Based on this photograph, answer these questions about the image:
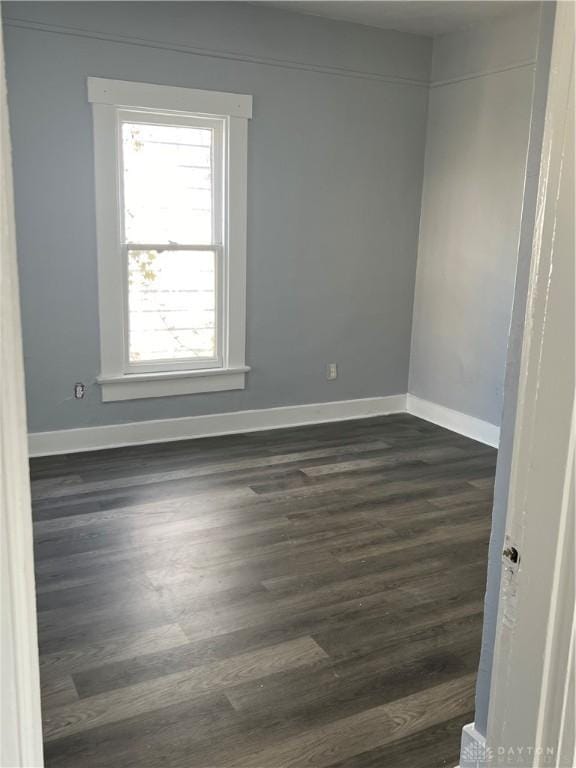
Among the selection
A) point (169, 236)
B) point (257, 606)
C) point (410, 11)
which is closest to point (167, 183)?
point (169, 236)

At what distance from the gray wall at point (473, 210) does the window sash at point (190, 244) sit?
1.62 m

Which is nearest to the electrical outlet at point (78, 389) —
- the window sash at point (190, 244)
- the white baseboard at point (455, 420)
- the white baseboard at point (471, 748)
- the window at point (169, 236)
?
the window at point (169, 236)

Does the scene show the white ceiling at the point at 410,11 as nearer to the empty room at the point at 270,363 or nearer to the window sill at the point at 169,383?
the empty room at the point at 270,363

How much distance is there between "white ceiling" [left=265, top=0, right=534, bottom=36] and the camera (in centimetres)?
416

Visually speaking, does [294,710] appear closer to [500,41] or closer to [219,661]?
[219,661]

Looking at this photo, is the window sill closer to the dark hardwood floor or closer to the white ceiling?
the dark hardwood floor

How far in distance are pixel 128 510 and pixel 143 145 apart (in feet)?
7.22

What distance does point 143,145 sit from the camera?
165 inches

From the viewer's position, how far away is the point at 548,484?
3.11 feet

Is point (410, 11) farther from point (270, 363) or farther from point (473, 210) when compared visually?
point (270, 363)

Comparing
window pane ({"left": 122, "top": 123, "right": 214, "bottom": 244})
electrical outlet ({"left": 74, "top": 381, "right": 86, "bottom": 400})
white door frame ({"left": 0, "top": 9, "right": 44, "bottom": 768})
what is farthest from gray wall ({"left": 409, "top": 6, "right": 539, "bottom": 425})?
white door frame ({"left": 0, "top": 9, "right": 44, "bottom": 768})

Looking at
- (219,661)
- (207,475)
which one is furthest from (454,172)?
(219,661)

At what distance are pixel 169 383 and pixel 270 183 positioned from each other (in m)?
1.49

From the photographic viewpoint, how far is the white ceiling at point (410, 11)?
416cm
